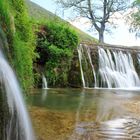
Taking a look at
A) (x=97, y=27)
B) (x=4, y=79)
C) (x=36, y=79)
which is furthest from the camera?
(x=97, y=27)

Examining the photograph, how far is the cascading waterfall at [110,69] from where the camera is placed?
21453 mm

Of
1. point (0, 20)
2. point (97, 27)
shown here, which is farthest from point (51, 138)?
point (97, 27)

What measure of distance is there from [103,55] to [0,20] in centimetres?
1623

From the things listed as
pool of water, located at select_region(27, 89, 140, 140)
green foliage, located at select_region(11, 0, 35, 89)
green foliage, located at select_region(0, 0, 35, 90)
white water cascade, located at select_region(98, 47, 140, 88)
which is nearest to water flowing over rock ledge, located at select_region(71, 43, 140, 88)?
white water cascade, located at select_region(98, 47, 140, 88)

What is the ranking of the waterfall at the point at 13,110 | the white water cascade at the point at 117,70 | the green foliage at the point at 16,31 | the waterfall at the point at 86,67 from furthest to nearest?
1. the white water cascade at the point at 117,70
2. the waterfall at the point at 86,67
3. the green foliage at the point at 16,31
4. the waterfall at the point at 13,110

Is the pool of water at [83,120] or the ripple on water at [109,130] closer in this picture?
the ripple on water at [109,130]

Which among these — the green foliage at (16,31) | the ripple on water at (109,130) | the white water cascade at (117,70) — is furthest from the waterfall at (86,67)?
the ripple on water at (109,130)

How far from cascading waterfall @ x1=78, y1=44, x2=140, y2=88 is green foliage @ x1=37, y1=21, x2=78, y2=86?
4.12 feet

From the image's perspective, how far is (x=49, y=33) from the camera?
1983 cm

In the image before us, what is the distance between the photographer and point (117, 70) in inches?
909

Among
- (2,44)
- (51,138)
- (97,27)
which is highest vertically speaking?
(97,27)

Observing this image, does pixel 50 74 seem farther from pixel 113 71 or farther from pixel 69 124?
pixel 69 124

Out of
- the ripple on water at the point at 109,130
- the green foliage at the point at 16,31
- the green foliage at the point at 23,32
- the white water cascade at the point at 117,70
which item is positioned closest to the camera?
the ripple on water at the point at 109,130

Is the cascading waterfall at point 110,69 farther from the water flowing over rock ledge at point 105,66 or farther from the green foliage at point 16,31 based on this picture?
the green foliage at point 16,31
